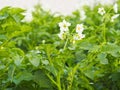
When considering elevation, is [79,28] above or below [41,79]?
above

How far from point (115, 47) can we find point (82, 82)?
18 centimetres

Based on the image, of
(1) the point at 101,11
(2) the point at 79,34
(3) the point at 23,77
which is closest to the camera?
(3) the point at 23,77

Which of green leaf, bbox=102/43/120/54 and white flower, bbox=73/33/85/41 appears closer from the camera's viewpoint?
green leaf, bbox=102/43/120/54

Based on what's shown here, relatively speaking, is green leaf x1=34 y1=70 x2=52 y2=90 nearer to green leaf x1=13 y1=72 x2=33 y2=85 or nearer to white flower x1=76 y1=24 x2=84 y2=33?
green leaf x1=13 y1=72 x2=33 y2=85

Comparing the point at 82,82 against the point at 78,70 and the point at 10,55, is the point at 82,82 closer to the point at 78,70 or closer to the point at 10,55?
the point at 78,70

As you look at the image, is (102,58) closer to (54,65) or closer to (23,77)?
(54,65)

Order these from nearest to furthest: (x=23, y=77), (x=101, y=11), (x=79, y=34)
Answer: (x=23, y=77), (x=79, y=34), (x=101, y=11)

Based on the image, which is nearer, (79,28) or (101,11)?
(79,28)

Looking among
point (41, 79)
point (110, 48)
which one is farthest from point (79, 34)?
point (41, 79)

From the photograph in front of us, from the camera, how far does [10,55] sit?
5.24 feet

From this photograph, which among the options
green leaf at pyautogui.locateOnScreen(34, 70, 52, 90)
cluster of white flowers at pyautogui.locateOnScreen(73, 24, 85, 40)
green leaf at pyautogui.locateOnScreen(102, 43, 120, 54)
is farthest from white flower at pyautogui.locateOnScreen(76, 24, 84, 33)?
green leaf at pyautogui.locateOnScreen(34, 70, 52, 90)

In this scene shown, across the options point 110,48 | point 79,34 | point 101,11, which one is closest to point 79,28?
point 79,34

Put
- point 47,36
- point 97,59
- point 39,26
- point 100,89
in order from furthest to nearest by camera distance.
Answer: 1. point 39,26
2. point 47,36
3. point 100,89
4. point 97,59

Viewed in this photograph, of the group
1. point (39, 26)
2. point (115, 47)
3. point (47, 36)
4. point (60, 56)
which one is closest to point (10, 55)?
point (60, 56)
